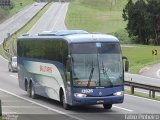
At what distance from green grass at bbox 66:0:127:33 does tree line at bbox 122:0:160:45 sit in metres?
12.0

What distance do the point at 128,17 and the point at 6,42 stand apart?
22.1 metres

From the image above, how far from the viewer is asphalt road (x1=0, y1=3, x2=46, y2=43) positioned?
113 meters

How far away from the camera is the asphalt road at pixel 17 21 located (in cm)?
11289

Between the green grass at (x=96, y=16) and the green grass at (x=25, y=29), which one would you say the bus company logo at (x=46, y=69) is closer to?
the green grass at (x=25, y=29)

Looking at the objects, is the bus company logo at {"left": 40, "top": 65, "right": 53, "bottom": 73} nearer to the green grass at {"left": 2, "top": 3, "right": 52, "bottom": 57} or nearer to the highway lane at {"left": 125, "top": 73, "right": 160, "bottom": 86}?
the highway lane at {"left": 125, "top": 73, "right": 160, "bottom": 86}

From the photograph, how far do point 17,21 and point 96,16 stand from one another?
1984 cm

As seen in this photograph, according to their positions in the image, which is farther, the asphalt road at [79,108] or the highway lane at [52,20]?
the highway lane at [52,20]

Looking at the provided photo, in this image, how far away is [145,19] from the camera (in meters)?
89.7

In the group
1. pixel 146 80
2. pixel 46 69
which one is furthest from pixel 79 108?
pixel 146 80

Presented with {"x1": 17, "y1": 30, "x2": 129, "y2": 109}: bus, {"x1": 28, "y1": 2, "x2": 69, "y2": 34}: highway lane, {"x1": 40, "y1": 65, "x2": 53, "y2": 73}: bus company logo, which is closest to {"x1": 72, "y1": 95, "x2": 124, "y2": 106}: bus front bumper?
{"x1": 17, "y1": 30, "x2": 129, "y2": 109}: bus

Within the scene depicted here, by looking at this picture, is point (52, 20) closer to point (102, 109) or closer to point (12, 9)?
point (12, 9)

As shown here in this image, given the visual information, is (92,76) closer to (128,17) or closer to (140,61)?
(140,61)

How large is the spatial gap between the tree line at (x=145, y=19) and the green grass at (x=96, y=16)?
12.0 m

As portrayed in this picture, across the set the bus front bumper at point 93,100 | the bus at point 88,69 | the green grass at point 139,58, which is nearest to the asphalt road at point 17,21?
the green grass at point 139,58
